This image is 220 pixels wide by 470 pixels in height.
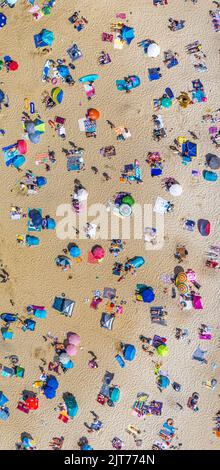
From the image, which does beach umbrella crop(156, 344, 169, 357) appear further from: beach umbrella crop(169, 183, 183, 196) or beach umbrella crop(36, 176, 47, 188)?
beach umbrella crop(36, 176, 47, 188)

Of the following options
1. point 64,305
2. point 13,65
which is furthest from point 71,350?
point 13,65

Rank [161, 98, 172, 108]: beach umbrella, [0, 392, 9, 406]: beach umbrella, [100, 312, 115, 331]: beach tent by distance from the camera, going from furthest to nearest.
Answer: [0, 392, 9, 406]: beach umbrella < [100, 312, 115, 331]: beach tent < [161, 98, 172, 108]: beach umbrella

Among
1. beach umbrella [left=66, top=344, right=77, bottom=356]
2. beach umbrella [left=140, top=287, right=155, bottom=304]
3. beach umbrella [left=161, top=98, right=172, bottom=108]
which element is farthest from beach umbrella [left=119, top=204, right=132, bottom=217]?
beach umbrella [left=66, top=344, right=77, bottom=356]

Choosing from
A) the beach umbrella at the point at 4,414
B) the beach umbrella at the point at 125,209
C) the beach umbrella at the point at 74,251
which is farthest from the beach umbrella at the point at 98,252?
the beach umbrella at the point at 4,414

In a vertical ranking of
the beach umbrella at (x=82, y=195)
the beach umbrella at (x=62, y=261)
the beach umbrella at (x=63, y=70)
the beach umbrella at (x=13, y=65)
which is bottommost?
the beach umbrella at (x=62, y=261)

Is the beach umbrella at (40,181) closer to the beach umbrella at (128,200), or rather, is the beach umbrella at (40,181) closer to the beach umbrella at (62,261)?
the beach umbrella at (62,261)
